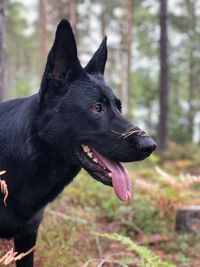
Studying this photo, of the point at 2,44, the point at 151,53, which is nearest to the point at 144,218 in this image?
the point at 2,44

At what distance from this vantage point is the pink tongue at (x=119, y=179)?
115 inches

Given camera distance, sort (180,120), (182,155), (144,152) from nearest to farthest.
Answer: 1. (144,152)
2. (182,155)
3. (180,120)

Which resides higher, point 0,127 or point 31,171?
point 0,127

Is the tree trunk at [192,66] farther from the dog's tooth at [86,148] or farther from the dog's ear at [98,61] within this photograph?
→ the dog's tooth at [86,148]

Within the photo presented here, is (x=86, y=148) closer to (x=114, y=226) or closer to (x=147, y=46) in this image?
(x=114, y=226)

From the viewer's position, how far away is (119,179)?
2926 mm

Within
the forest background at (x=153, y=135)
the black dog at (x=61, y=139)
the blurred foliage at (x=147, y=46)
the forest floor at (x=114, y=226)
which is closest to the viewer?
the black dog at (x=61, y=139)

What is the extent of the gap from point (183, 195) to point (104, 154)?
4.02m

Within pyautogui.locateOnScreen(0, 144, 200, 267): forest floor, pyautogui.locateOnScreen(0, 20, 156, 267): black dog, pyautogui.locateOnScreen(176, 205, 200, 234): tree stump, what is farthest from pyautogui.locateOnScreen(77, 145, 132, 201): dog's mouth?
pyautogui.locateOnScreen(176, 205, 200, 234): tree stump

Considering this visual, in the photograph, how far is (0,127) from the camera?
126 inches

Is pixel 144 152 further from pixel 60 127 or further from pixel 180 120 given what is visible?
pixel 180 120

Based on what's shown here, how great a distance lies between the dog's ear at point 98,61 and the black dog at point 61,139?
0.14 m

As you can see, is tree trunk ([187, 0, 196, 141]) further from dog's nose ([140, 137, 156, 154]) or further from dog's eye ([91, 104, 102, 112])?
dog's nose ([140, 137, 156, 154])

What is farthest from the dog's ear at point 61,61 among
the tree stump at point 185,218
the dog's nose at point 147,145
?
the tree stump at point 185,218
